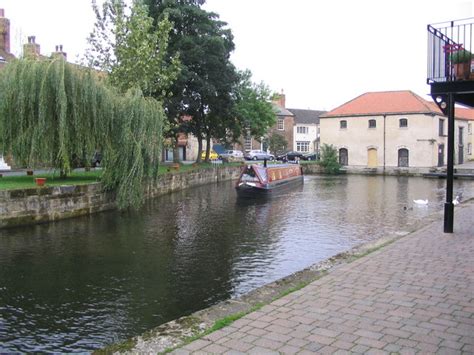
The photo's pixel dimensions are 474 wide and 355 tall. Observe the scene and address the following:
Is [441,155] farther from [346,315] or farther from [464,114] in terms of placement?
[346,315]

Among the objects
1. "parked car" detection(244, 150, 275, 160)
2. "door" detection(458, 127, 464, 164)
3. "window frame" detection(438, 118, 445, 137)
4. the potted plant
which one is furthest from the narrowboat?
"door" detection(458, 127, 464, 164)

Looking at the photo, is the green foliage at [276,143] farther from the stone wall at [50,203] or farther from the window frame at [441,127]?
the stone wall at [50,203]

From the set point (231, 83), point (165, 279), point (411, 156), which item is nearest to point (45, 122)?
point (165, 279)

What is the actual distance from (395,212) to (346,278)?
1224 centimetres

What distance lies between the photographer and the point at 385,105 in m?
44.0

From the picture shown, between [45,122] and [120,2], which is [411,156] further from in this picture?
[45,122]

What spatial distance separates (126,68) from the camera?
2262 centimetres

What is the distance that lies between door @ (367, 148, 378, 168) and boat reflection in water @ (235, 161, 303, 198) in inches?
748

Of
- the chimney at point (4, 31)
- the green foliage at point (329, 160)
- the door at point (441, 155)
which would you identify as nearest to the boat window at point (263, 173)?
the green foliage at point (329, 160)

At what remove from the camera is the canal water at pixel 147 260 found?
625 cm

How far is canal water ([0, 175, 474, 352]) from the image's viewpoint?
6.25 m

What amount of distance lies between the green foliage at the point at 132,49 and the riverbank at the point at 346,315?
17.2 meters

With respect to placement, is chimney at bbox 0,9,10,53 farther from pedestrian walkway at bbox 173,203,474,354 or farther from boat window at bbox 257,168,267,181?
pedestrian walkway at bbox 173,203,474,354

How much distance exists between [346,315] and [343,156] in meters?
42.8
